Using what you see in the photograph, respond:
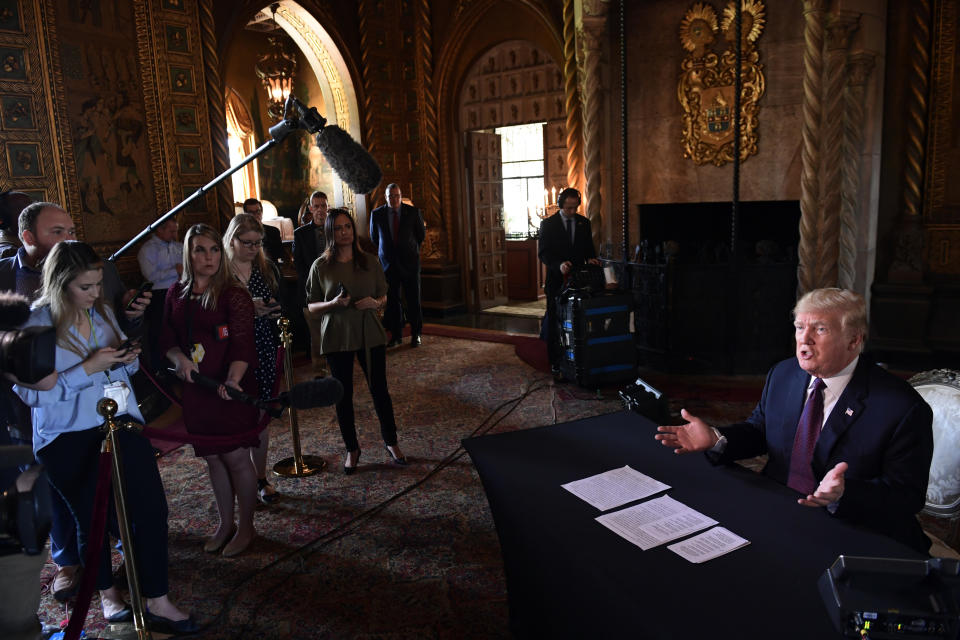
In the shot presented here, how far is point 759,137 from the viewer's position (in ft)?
23.0

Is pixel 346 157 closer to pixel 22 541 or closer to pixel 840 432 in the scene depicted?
pixel 22 541

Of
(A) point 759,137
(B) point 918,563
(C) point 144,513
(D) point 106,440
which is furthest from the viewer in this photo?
(A) point 759,137

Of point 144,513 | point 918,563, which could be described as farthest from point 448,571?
point 918,563

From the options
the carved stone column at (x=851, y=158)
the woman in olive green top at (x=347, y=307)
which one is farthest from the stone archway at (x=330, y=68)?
the carved stone column at (x=851, y=158)

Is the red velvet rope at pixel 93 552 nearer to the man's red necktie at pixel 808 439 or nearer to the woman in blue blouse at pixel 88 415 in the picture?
the woman in blue blouse at pixel 88 415

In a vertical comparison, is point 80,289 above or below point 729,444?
above

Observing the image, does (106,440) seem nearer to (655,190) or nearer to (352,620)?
(352,620)

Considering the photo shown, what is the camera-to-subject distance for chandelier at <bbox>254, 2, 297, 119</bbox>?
12.3 meters

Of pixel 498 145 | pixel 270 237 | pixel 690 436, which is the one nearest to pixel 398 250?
pixel 270 237

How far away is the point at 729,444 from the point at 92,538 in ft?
7.54

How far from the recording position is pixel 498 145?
10766 millimetres

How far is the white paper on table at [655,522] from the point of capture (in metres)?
1.77

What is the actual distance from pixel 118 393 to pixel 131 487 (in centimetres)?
39

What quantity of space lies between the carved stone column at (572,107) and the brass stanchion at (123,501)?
6381 millimetres
